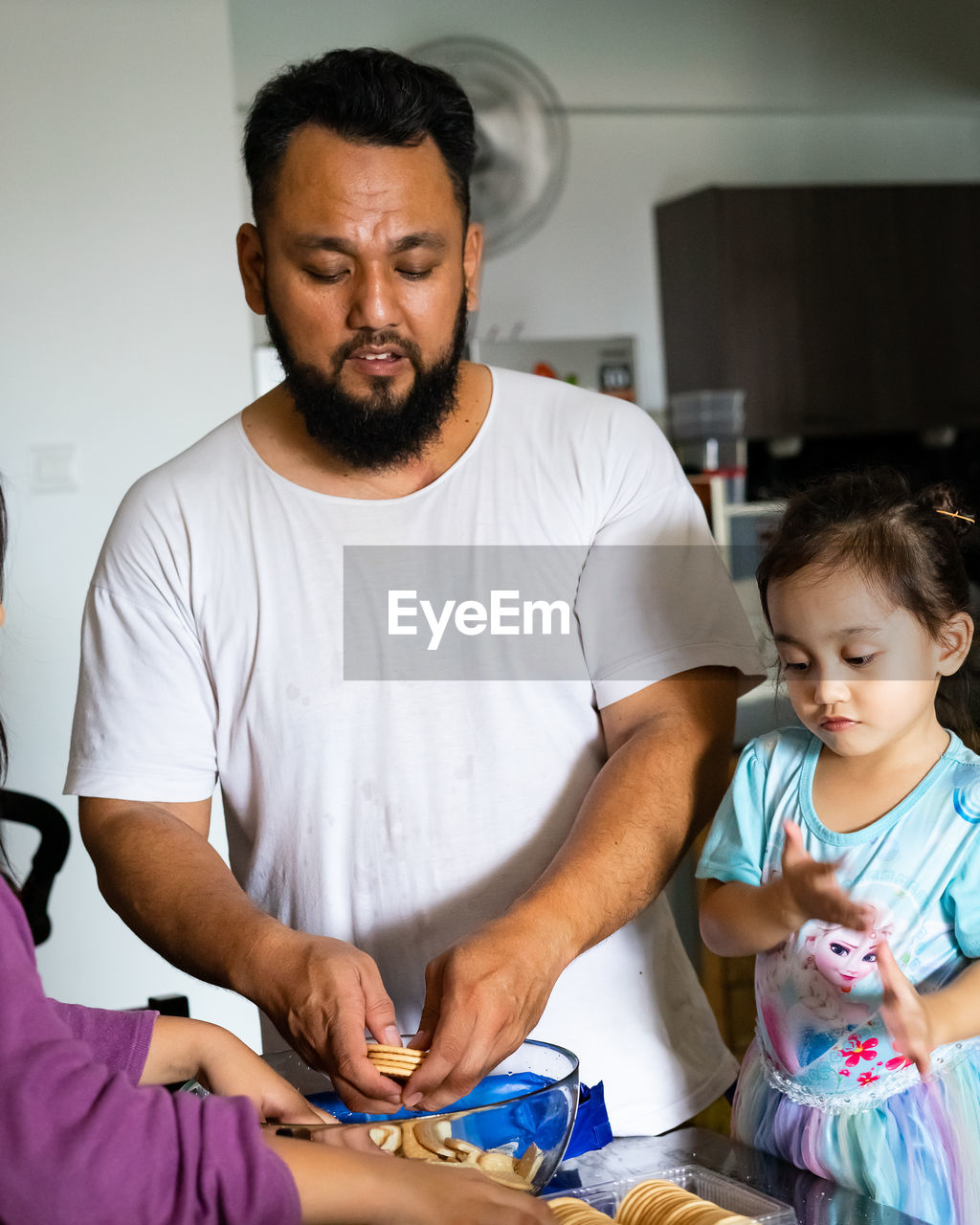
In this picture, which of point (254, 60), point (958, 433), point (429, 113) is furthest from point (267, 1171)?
point (958, 433)

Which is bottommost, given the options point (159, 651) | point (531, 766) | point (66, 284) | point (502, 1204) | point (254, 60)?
point (502, 1204)

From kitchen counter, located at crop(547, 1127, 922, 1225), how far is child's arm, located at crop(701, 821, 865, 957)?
16 centimetres

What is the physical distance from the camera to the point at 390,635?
1.17 m

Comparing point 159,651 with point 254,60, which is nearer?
point 159,651

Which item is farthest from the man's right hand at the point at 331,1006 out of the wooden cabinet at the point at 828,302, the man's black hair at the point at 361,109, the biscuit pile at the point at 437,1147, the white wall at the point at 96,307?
the wooden cabinet at the point at 828,302

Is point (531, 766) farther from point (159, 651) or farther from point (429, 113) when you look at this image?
point (429, 113)

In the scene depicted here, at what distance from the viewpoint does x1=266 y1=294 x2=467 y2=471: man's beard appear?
1.14 m

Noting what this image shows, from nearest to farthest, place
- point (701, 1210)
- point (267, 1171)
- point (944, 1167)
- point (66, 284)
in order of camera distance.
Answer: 1. point (267, 1171)
2. point (701, 1210)
3. point (944, 1167)
4. point (66, 284)

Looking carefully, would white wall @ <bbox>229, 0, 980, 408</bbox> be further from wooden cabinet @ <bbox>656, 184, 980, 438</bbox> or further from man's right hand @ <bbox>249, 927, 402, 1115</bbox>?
man's right hand @ <bbox>249, 927, 402, 1115</bbox>

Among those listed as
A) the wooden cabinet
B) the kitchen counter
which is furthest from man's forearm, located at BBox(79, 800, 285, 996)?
the wooden cabinet

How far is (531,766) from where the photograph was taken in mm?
1165

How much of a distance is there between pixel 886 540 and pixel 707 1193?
512 millimetres

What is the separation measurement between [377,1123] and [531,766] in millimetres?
490

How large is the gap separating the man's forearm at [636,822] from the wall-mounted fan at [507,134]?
8.09 feet
